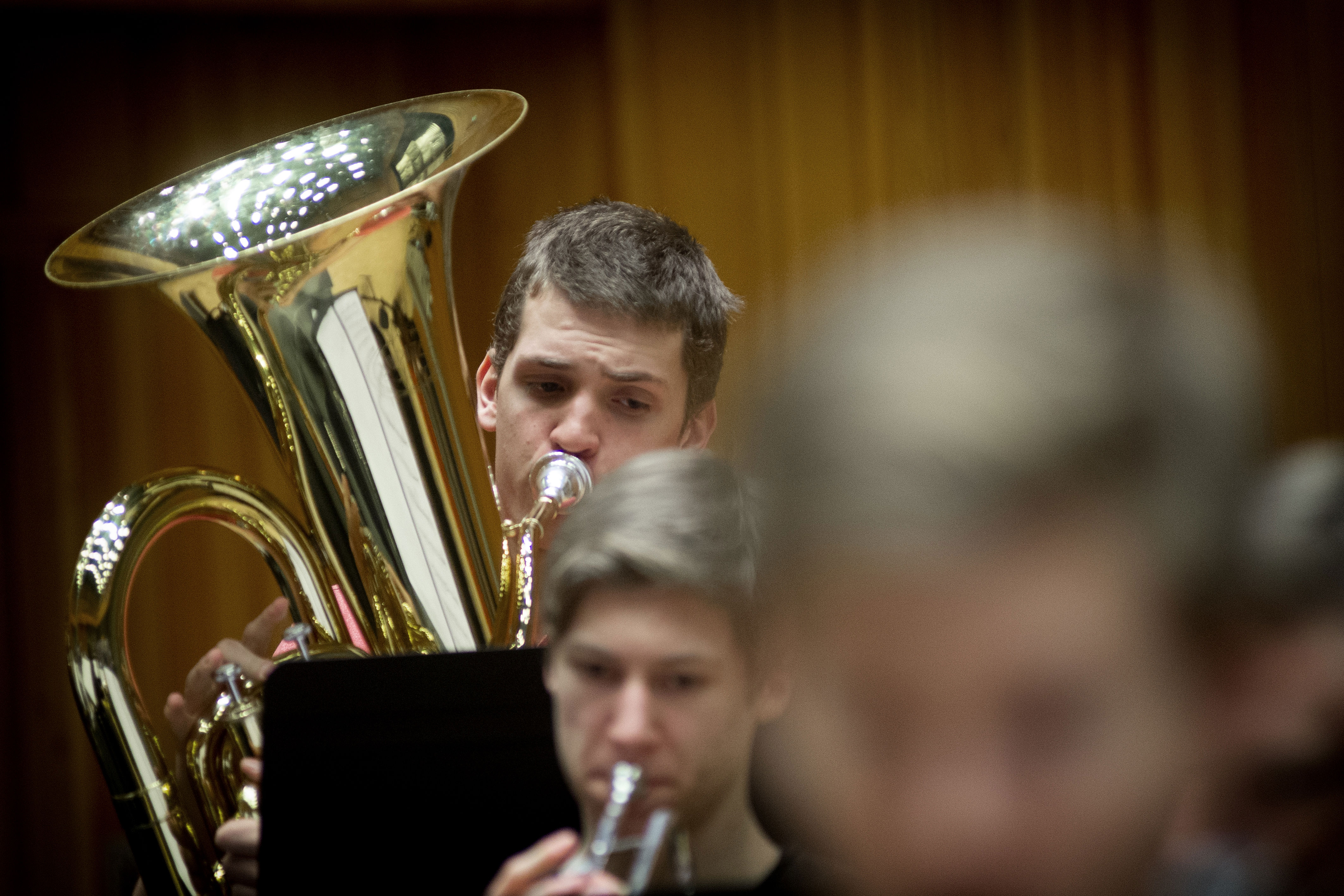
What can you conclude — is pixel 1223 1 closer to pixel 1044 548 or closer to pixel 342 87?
pixel 342 87

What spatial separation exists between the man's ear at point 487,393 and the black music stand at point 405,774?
0.62 metres

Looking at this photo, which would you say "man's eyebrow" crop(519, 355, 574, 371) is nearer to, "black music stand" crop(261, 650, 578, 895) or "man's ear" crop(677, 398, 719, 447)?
"man's ear" crop(677, 398, 719, 447)

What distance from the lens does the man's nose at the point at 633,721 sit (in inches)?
15.5

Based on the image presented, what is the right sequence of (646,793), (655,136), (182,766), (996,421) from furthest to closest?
(655,136) < (182,766) < (646,793) < (996,421)

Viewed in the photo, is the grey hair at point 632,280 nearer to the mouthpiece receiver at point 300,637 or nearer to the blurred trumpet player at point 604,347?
the blurred trumpet player at point 604,347

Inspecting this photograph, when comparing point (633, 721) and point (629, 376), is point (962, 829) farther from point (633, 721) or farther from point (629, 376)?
point (629, 376)

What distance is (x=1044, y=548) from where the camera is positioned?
21cm

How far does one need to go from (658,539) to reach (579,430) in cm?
56

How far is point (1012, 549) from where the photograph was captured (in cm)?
21

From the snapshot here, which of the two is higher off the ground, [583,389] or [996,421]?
[996,421]

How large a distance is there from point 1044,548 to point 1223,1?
102 inches

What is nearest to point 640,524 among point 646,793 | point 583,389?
point 646,793

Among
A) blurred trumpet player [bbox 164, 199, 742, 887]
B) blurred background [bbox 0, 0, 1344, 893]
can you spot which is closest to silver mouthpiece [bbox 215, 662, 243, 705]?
blurred trumpet player [bbox 164, 199, 742, 887]

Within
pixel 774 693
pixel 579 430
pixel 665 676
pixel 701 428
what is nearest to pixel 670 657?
pixel 665 676
